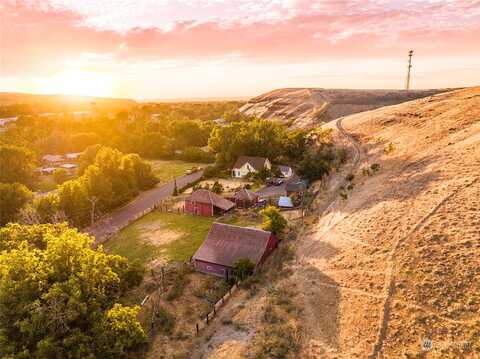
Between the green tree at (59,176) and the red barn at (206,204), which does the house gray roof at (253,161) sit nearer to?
the red barn at (206,204)

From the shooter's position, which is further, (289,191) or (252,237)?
(289,191)

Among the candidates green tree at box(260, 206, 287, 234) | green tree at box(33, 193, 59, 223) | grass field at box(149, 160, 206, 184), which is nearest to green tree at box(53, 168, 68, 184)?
grass field at box(149, 160, 206, 184)

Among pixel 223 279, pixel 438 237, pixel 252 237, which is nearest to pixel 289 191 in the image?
pixel 252 237

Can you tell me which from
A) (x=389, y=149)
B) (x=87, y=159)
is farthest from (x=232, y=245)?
(x=87, y=159)

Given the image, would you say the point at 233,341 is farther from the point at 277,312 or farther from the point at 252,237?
the point at 252,237

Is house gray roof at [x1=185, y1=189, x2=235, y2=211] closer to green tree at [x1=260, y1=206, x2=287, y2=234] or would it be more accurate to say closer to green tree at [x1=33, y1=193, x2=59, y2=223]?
green tree at [x1=260, y1=206, x2=287, y2=234]

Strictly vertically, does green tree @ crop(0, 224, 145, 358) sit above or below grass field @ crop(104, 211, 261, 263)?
above
